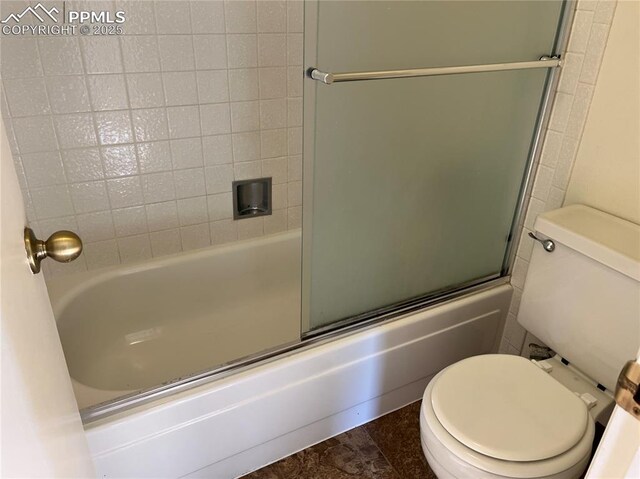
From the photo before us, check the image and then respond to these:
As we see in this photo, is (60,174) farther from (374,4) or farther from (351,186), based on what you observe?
(374,4)

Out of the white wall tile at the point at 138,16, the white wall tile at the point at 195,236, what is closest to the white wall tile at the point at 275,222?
the white wall tile at the point at 195,236

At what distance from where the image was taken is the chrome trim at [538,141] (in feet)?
4.81

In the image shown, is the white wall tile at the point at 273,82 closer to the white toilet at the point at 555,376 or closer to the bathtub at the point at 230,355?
the bathtub at the point at 230,355

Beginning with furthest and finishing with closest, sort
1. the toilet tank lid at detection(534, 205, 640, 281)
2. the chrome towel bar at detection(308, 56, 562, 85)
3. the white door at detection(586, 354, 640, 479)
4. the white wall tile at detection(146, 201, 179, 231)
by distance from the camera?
the white wall tile at detection(146, 201, 179, 231), the toilet tank lid at detection(534, 205, 640, 281), the chrome towel bar at detection(308, 56, 562, 85), the white door at detection(586, 354, 640, 479)

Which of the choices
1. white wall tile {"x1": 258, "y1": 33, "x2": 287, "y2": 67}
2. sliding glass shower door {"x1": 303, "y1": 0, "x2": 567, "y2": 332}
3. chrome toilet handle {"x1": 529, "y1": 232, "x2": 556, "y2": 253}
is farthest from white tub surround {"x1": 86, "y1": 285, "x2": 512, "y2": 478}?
white wall tile {"x1": 258, "y1": 33, "x2": 287, "y2": 67}

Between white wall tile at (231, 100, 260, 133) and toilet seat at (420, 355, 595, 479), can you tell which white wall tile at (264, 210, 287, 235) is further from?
toilet seat at (420, 355, 595, 479)

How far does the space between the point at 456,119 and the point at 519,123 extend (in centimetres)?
27

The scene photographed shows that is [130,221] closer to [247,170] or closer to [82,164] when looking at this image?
[82,164]

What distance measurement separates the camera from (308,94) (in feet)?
3.74

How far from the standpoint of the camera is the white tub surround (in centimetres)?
130

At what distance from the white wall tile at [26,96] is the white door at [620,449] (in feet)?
5.21

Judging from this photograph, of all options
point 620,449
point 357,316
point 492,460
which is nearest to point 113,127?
point 357,316

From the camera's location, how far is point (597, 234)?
1.33m

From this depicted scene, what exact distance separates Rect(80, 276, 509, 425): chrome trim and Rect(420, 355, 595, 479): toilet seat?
1.26 ft
